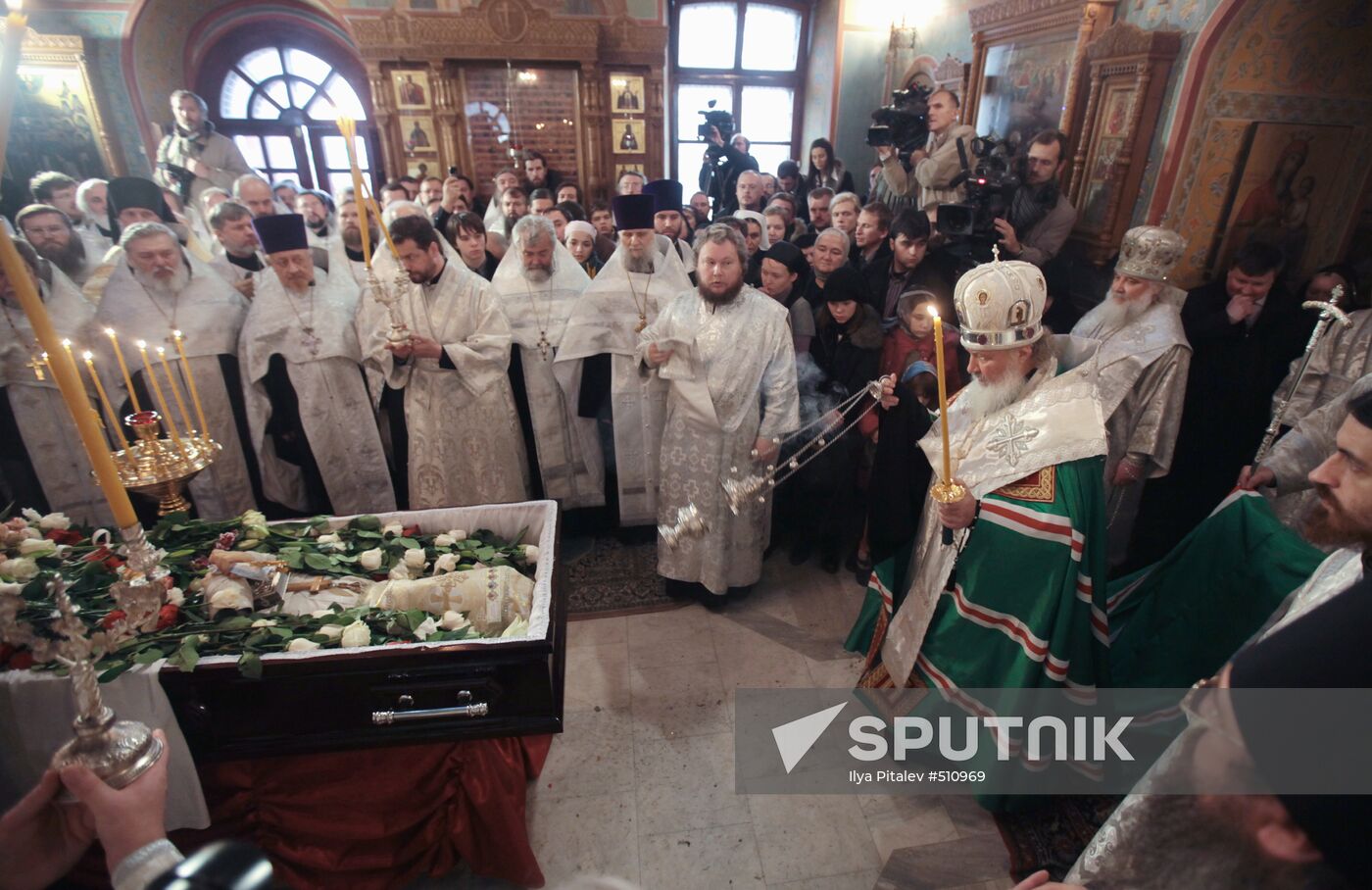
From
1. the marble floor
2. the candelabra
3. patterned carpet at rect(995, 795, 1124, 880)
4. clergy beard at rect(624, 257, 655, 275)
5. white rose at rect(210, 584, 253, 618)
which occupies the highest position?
clergy beard at rect(624, 257, 655, 275)

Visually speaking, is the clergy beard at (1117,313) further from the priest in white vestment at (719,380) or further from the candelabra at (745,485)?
the priest in white vestment at (719,380)

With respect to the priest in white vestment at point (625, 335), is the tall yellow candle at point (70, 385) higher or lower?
higher

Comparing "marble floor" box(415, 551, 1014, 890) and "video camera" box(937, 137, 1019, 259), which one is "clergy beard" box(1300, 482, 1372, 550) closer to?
"marble floor" box(415, 551, 1014, 890)

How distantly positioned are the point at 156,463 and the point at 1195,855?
10.0ft

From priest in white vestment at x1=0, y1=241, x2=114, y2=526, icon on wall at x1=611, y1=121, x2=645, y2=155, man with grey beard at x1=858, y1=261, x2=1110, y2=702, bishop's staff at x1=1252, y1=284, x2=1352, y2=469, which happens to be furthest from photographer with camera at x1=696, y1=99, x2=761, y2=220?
man with grey beard at x1=858, y1=261, x2=1110, y2=702

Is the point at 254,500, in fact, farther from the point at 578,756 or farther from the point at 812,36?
the point at 812,36

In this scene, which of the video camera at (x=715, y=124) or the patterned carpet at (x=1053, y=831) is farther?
the video camera at (x=715, y=124)

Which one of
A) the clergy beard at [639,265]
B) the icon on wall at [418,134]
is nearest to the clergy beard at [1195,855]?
the clergy beard at [639,265]

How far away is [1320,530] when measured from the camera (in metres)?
1.34

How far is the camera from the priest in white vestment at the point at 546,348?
14.3ft

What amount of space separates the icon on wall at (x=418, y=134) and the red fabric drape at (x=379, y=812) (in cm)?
1046

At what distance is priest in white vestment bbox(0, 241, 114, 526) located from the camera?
3842mm

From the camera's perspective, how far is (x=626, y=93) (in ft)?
34.7

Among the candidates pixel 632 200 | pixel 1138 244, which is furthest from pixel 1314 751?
pixel 632 200
